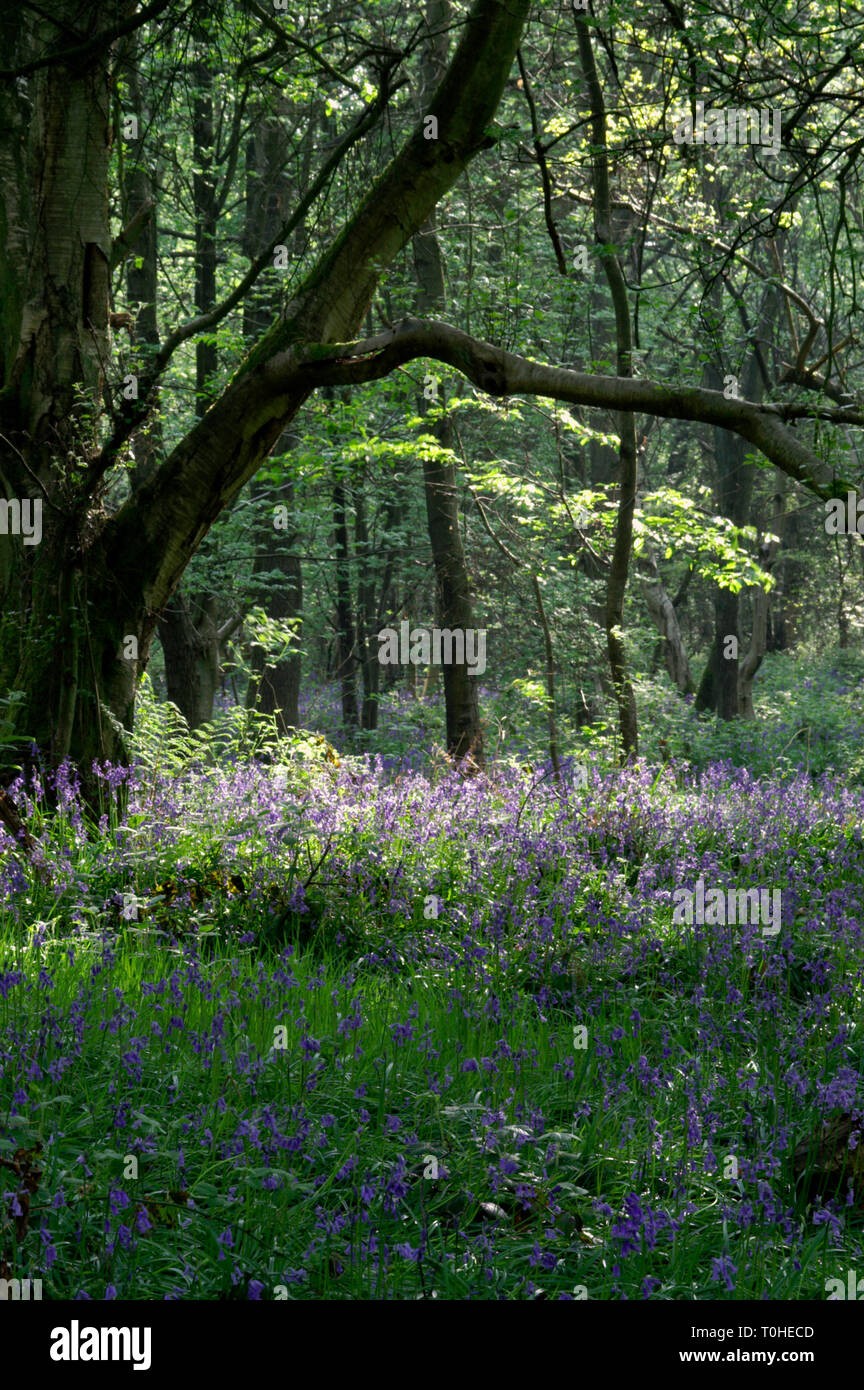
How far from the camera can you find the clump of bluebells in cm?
295

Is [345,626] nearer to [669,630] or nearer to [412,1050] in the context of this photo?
[669,630]

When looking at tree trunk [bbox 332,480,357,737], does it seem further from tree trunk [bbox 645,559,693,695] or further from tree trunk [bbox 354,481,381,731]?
tree trunk [bbox 645,559,693,695]

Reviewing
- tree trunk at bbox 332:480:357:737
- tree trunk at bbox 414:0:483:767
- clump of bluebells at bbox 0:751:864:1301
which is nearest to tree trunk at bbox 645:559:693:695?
tree trunk at bbox 332:480:357:737

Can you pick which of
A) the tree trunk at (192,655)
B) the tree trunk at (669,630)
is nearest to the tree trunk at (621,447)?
the tree trunk at (192,655)

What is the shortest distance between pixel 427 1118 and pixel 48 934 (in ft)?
7.38

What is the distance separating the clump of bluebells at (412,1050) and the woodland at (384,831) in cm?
2

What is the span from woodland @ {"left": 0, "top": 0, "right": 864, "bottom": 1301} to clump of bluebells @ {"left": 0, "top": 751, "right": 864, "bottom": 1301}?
0.08 feet

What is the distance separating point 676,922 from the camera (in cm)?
592

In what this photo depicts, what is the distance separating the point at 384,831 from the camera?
22.3ft

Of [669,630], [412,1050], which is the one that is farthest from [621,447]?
[669,630]
